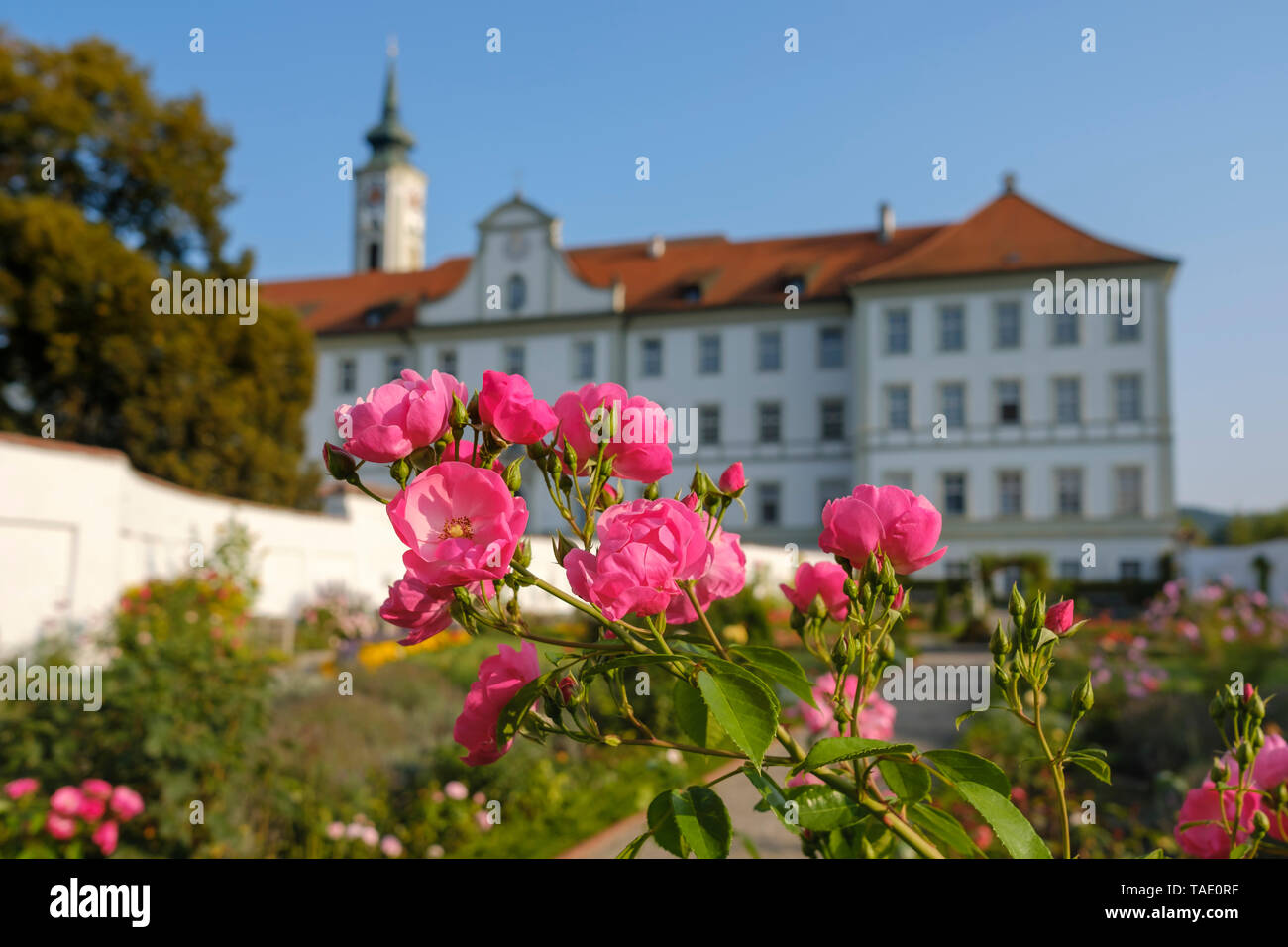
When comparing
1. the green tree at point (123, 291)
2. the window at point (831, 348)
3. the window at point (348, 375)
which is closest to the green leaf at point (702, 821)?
the green tree at point (123, 291)

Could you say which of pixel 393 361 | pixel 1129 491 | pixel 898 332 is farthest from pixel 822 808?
pixel 393 361

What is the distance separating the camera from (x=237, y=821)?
3844mm

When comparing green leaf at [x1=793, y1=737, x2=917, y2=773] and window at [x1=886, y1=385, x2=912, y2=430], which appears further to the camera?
window at [x1=886, y1=385, x2=912, y2=430]

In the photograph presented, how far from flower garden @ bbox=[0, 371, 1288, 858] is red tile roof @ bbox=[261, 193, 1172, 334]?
66.3ft

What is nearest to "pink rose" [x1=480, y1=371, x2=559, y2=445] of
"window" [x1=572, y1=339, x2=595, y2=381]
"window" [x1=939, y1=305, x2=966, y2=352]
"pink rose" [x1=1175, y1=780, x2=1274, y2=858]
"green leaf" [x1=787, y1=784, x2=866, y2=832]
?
"green leaf" [x1=787, y1=784, x2=866, y2=832]

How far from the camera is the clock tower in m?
46.4

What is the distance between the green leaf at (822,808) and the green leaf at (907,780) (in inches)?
1.7

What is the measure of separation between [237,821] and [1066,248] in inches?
1118

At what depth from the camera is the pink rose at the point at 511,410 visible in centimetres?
73

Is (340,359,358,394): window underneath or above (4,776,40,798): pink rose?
above

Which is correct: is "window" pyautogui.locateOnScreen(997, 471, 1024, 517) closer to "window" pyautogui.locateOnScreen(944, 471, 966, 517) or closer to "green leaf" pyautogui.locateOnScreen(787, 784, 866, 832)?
"window" pyautogui.locateOnScreen(944, 471, 966, 517)

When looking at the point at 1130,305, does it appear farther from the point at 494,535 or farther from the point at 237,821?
the point at 494,535

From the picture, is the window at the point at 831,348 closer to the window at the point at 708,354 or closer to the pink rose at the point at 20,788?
the window at the point at 708,354
